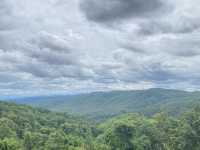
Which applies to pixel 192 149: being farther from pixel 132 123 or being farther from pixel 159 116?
pixel 132 123

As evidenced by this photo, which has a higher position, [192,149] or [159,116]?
[159,116]

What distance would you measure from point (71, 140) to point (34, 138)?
1599cm

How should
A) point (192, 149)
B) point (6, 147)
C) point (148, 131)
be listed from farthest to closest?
1. point (148, 131)
2. point (192, 149)
3. point (6, 147)

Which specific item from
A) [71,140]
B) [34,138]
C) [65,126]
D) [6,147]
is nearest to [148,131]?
[71,140]

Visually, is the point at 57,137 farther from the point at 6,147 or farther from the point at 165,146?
the point at 165,146

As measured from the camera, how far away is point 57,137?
118188mm

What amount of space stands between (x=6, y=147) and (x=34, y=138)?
33.4m

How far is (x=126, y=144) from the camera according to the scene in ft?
411

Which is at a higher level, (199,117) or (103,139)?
(199,117)

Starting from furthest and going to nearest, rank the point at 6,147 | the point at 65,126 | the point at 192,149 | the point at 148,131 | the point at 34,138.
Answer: the point at 65,126 → the point at 148,131 → the point at 34,138 → the point at 192,149 → the point at 6,147

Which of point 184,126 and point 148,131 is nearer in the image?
point 184,126

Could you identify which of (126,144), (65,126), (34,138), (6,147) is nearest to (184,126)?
(126,144)

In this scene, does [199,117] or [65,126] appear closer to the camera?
[199,117]

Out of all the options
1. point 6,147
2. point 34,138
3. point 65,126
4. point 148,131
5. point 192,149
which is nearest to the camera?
point 6,147
